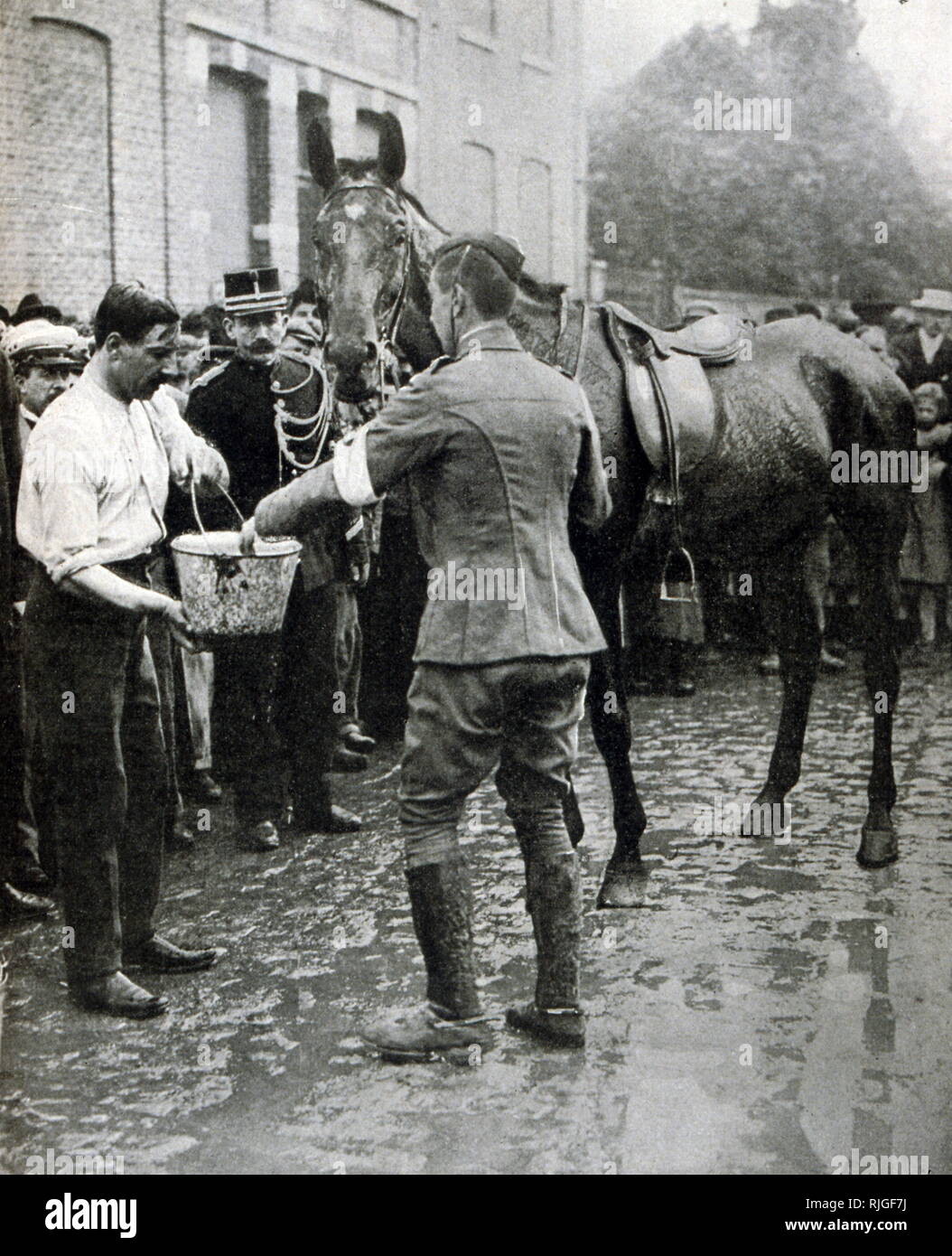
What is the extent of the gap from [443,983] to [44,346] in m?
3.23

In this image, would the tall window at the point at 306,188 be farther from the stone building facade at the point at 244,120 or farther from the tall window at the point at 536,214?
the tall window at the point at 536,214

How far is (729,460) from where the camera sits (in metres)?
6.09

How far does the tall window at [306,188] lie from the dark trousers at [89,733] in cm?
213

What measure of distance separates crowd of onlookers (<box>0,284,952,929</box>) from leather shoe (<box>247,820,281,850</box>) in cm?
34

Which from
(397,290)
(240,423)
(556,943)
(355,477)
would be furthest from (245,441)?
(556,943)

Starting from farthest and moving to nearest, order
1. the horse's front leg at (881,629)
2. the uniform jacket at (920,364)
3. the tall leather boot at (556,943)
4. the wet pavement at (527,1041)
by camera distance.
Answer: the uniform jacket at (920,364) < the horse's front leg at (881,629) < the tall leather boot at (556,943) < the wet pavement at (527,1041)

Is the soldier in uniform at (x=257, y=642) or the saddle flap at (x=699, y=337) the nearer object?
the saddle flap at (x=699, y=337)

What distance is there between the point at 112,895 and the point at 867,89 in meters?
4.47

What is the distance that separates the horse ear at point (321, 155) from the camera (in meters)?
5.18

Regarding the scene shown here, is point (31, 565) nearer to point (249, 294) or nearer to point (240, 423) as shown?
point (240, 423)

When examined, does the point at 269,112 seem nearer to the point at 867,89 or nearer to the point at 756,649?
the point at 867,89

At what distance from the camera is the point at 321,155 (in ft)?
17.2

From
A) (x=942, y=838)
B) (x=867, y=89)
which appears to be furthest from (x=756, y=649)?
(x=867, y=89)

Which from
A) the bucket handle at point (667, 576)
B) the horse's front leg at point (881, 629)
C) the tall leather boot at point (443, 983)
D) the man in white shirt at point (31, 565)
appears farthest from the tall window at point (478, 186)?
the tall leather boot at point (443, 983)
